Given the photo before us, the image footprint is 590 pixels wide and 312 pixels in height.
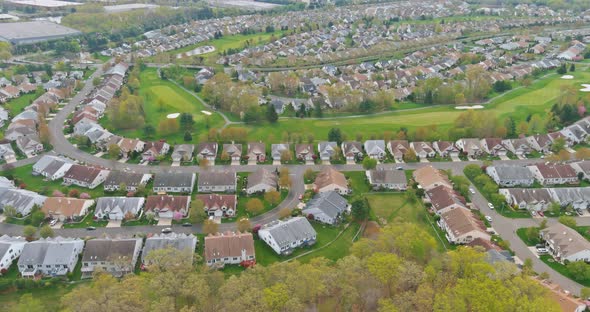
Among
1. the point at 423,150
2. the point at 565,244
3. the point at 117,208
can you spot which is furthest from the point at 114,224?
the point at 565,244

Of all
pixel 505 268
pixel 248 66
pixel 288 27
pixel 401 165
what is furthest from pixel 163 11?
pixel 505 268

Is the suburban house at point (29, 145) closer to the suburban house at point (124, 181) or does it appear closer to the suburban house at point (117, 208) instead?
the suburban house at point (124, 181)

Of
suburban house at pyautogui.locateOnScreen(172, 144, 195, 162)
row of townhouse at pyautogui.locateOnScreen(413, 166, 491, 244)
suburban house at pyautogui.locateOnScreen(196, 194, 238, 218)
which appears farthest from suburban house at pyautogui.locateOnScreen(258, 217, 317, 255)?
suburban house at pyautogui.locateOnScreen(172, 144, 195, 162)

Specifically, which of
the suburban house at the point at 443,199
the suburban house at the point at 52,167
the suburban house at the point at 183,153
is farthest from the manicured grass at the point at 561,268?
the suburban house at the point at 52,167

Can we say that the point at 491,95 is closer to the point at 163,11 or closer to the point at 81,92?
the point at 81,92

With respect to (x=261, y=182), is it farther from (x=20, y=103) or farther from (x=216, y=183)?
(x=20, y=103)

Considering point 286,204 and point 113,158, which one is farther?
point 113,158
